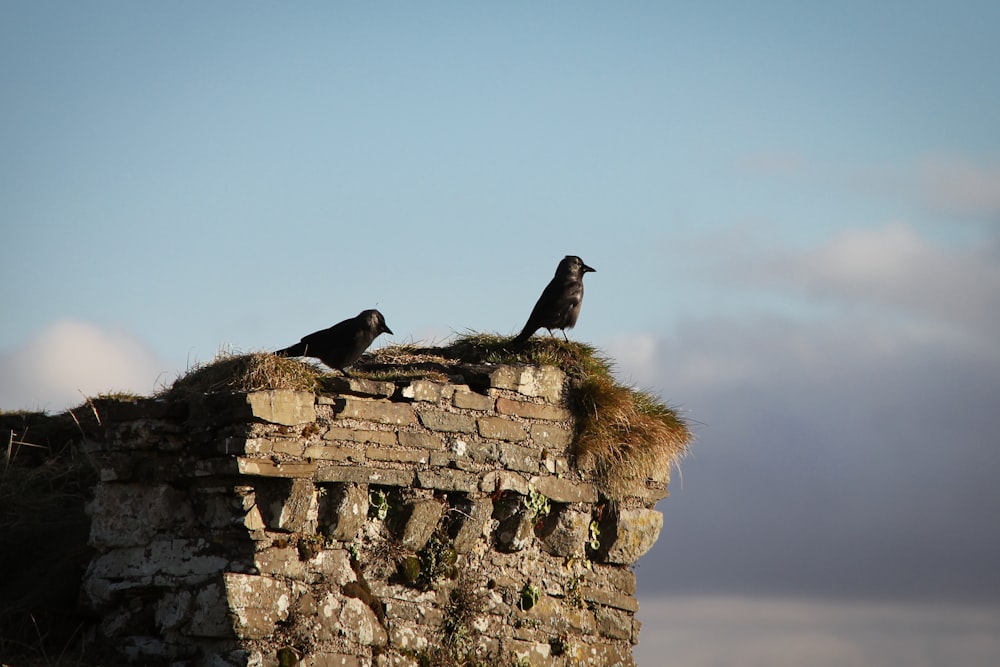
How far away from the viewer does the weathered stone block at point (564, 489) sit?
9820mm

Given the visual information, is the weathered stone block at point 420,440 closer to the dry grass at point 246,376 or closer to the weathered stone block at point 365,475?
the weathered stone block at point 365,475

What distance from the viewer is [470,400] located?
9.49 metres

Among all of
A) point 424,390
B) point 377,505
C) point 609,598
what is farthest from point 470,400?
point 609,598

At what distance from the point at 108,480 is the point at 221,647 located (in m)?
1.51

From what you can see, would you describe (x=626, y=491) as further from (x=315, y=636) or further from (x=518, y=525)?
(x=315, y=636)

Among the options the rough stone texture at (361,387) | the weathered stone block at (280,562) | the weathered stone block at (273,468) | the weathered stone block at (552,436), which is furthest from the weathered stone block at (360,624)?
the weathered stone block at (552,436)

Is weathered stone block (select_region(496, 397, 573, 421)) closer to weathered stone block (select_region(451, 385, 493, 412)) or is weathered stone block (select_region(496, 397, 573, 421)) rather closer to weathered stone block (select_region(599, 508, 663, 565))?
weathered stone block (select_region(451, 385, 493, 412))

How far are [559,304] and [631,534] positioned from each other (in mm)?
2158

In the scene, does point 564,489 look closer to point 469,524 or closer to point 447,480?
point 469,524

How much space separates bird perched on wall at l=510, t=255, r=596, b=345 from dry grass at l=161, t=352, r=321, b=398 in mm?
2557

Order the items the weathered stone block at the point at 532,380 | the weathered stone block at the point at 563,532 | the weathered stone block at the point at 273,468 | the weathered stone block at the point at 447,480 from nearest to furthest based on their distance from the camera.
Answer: the weathered stone block at the point at 273,468 < the weathered stone block at the point at 447,480 < the weathered stone block at the point at 532,380 < the weathered stone block at the point at 563,532

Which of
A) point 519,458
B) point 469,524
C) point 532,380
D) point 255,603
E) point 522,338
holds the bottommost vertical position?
point 255,603

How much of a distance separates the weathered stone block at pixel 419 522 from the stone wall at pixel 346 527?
0.01 meters

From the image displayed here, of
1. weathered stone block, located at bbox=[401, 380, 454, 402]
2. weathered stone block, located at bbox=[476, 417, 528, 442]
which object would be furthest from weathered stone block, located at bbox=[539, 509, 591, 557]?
weathered stone block, located at bbox=[401, 380, 454, 402]
